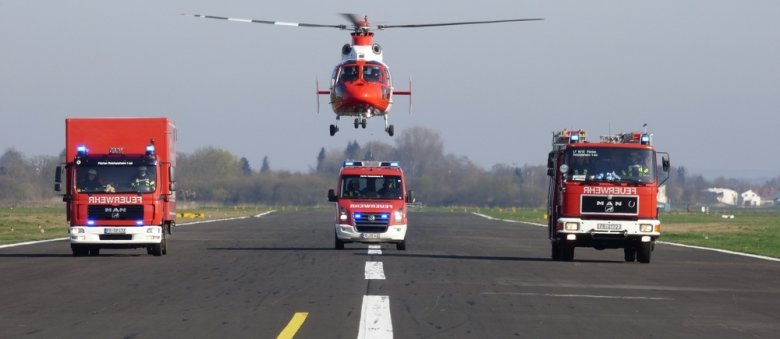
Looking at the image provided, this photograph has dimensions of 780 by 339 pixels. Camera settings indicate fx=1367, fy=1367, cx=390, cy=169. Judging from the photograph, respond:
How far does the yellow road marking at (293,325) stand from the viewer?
14906mm

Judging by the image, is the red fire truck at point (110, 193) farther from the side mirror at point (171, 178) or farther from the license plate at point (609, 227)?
the license plate at point (609, 227)

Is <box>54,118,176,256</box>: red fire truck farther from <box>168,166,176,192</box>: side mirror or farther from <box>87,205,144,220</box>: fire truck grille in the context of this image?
<box>168,166,176,192</box>: side mirror

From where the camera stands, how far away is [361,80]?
45750 mm

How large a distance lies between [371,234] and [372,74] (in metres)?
11.1

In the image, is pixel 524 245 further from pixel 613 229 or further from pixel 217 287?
pixel 217 287

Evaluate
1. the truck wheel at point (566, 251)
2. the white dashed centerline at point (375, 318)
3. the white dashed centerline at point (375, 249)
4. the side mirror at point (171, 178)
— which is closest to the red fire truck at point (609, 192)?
the truck wheel at point (566, 251)

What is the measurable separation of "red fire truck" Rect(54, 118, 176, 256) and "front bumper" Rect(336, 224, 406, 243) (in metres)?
5.32

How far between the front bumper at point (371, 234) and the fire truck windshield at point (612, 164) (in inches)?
269

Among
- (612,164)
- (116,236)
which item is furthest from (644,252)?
(116,236)

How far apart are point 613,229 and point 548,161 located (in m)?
2.47

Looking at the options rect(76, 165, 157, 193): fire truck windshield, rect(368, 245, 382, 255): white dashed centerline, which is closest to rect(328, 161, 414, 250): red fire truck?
rect(368, 245, 382, 255): white dashed centerline

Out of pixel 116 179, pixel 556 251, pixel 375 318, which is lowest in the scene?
pixel 375 318

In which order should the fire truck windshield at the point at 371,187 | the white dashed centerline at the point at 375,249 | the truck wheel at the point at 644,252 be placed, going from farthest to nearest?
1. the fire truck windshield at the point at 371,187
2. the white dashed centerline at the point at 375,249
3. the truck wheel at the point at 644,252

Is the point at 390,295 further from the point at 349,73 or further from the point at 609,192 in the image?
the point at 349,73
